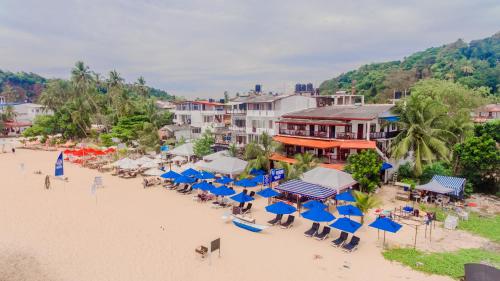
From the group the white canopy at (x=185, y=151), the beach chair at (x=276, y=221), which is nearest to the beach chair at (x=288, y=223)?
the beach chair at (x=276, y=221)

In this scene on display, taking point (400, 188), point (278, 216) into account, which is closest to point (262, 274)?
point (278, 216)

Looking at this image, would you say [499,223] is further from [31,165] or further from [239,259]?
[31,165]

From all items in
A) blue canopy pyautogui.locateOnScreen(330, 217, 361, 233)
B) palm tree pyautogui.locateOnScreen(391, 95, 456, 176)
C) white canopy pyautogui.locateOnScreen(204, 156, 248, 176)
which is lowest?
blue canopy pyautogui.locateOnScreen(330, 217, 361, 233)

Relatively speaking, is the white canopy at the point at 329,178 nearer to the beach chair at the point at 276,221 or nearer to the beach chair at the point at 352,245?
the beach chair at the point at 276,221

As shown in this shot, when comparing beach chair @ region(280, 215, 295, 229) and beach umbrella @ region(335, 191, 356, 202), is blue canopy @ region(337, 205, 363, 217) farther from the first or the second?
beach chair @ region(280, 215, 295, 229)

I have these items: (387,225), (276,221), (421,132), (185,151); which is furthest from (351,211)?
(185,151)

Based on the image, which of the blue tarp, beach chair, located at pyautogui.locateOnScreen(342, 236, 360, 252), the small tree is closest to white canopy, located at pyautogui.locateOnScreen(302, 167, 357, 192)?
the blue tarp
